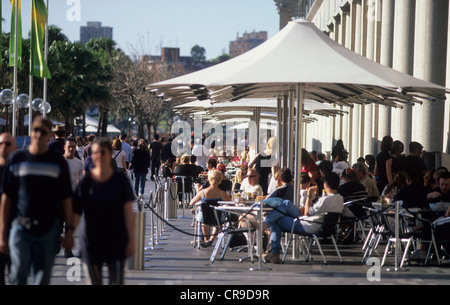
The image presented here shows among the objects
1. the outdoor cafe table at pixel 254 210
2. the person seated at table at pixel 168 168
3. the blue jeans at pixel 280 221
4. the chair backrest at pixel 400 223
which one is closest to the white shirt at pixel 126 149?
the person seated at table at pixel 168 168

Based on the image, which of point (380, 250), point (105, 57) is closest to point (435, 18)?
point (380, 250)

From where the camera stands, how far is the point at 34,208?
7.39 meters

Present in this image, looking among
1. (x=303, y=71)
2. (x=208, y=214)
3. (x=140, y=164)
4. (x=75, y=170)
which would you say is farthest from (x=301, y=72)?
(x=140, y=164)

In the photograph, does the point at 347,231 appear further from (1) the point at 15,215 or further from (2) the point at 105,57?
(2) the point at 105,57

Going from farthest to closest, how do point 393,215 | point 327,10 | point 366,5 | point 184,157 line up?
point 327,10 < point 366,5 < point 184,157 < point 393,215

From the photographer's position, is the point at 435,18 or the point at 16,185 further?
the point at 435,18

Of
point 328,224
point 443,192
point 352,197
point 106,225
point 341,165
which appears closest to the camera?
point 106,225

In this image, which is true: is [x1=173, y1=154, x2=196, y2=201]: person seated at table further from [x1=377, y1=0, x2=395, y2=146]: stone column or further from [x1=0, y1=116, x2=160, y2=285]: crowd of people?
[x1=0, y1=116, x2=160, y2=285]: crowd of people

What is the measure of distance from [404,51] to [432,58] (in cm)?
388

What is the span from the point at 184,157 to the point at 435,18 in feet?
23.9

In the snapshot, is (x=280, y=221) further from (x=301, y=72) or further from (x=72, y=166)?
(x=72, y=166)

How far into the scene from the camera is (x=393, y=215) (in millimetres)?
12531

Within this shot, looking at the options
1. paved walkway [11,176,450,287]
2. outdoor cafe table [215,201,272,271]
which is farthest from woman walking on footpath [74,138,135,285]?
outdoor cafe table [215,201,272,271]

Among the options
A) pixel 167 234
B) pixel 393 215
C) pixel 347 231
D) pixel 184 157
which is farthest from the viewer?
pixel 184 157
